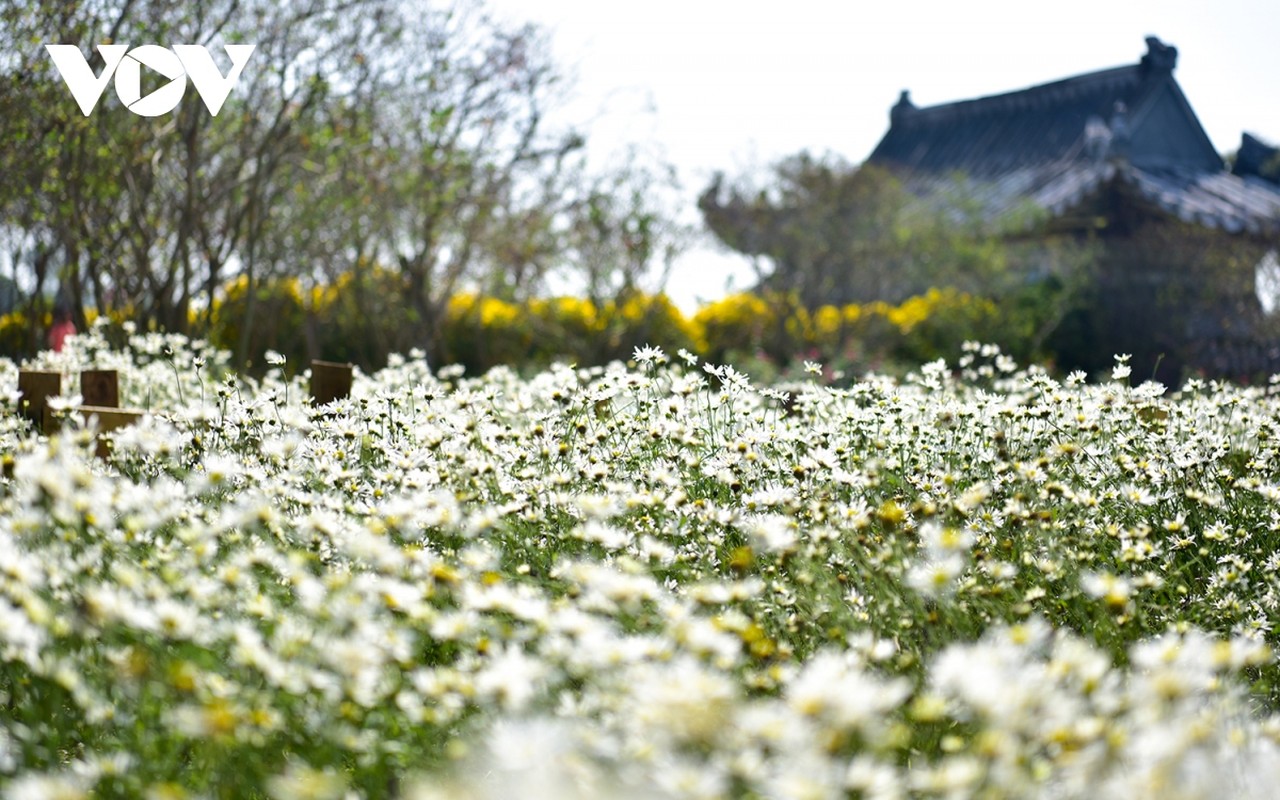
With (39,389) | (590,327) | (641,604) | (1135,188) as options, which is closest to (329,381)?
(39,389)

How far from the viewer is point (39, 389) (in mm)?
5184

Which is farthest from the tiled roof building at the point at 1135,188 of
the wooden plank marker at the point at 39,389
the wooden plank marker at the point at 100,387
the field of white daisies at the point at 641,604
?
the wooden plank marker at the point at 39,389

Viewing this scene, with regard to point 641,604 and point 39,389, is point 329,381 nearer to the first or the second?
point 39,389

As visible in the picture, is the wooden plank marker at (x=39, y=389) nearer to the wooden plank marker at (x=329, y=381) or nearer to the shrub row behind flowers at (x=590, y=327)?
the wooden plank marker at (x=329, y=381)

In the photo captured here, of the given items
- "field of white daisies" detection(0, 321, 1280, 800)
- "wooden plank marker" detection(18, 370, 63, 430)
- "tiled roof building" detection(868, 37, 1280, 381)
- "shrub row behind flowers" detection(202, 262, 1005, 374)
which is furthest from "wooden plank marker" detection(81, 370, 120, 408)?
"tiled roof building" detection(868, 37, 1280, 381)

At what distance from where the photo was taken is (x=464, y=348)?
14.2 m

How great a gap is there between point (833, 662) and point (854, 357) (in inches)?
520

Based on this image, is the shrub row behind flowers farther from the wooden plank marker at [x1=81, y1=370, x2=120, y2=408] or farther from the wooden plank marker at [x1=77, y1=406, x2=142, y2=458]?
the wooden plank marker at [x1=77, y1=406, x2=142, y2=458]

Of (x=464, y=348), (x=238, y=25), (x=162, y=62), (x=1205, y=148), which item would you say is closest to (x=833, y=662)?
(x=162, y=62)

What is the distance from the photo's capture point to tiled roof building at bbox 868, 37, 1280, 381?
45.0 feet

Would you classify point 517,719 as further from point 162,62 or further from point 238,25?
point 238,25

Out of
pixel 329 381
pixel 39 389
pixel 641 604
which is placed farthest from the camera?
pixel 329 381

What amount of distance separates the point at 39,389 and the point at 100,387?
1.76 feet

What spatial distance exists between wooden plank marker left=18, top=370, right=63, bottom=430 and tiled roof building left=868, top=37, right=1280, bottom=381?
469 inches
